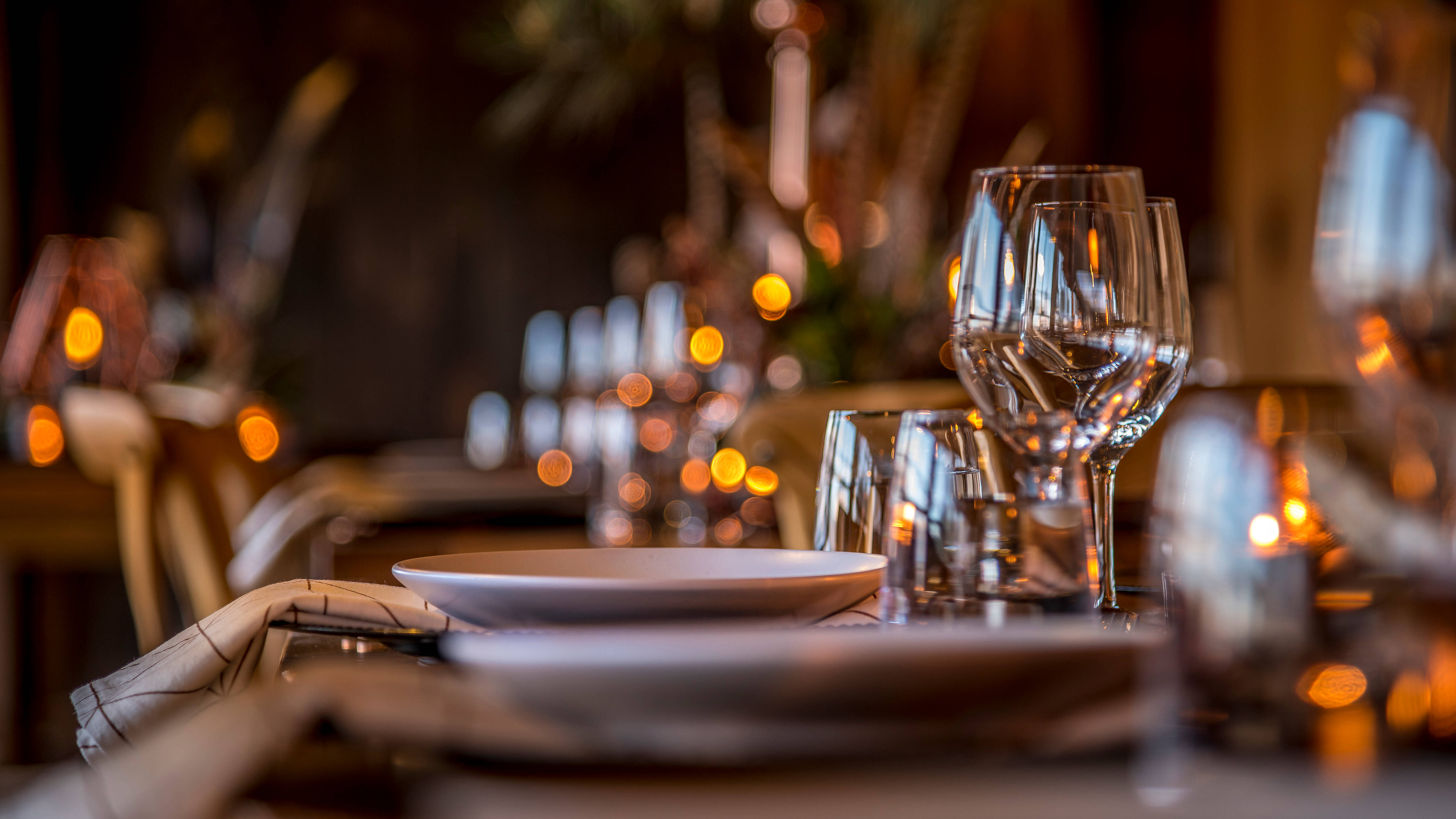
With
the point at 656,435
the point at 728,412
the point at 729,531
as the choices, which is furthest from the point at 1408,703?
the point at 728,412

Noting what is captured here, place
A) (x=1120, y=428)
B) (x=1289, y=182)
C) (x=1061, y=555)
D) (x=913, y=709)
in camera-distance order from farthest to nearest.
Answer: (x=1289, y=182)
(x=1120, y=428)
(x=1061, y=555)
(x=913, y=709)

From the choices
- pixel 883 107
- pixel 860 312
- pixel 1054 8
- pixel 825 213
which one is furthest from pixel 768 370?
pixel 1054 8

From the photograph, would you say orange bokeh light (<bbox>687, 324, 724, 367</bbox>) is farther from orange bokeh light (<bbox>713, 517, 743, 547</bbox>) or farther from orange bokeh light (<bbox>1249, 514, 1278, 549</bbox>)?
orange bokeh light (<bbox>1249, 514, 1278, 549</bbox>)

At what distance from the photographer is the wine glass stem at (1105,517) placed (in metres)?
0.62

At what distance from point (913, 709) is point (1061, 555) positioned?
0.17 metres

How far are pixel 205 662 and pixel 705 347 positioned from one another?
7.10ft

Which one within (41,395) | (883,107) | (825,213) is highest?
(883,107)

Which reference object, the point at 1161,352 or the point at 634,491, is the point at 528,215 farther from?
the point at 1161,352

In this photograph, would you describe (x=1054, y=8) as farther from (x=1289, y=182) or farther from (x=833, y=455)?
(x=833, y=455)

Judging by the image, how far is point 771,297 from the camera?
2.77 m

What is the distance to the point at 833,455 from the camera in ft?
2.15

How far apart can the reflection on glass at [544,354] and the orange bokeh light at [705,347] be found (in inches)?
49.8

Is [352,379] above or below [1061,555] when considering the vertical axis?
above

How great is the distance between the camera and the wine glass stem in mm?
616
